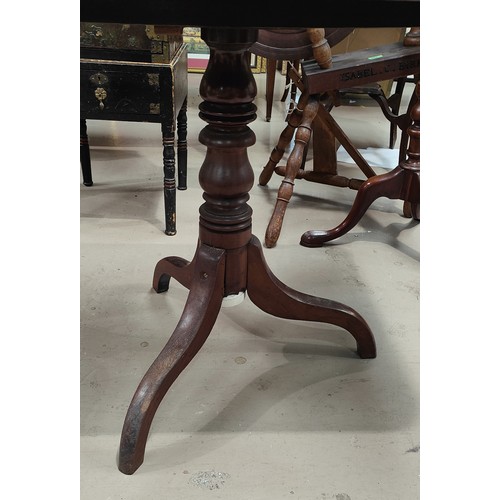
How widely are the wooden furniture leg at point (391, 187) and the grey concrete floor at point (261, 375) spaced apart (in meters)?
0.04

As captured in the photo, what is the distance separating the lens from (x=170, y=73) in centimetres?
150

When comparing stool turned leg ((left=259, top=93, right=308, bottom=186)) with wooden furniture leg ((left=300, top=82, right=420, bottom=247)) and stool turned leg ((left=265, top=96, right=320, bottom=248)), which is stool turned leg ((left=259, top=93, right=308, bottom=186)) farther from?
wooden furniture leg ((left=300, top=82, right=420, bottom=247))

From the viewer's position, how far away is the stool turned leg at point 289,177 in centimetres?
166

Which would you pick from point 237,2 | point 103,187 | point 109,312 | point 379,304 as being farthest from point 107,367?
point 103,187

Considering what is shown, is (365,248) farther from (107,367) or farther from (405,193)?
(107,367)

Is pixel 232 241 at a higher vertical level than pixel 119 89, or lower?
lower

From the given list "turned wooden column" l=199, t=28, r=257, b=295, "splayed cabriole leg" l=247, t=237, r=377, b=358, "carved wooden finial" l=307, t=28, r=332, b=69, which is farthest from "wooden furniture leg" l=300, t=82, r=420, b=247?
"turned wooden column" l=199, t=28, r=257, b=295

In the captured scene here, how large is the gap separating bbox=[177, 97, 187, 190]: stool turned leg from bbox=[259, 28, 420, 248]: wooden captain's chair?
0.31 metres

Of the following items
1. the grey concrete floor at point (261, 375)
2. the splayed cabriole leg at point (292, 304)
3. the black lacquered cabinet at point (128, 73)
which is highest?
the black lacquered cabinet at point (128, 73)

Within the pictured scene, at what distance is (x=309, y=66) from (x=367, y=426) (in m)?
1.09

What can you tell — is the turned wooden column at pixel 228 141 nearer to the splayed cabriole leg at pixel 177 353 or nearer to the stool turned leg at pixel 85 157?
the splayed cabriole leg at pixel 177 353

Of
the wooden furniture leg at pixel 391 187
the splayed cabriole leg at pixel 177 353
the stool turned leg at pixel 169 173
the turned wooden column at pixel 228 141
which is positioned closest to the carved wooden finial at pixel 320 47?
the wooden furniture leg at pixel 391 187

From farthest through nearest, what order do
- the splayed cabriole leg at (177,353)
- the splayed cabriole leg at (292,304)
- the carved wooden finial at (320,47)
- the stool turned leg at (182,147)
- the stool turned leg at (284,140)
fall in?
the stool turned leg at (182,147) < the stool turned leg at (284,140) < the carved wooden finial at (320,47) < the splayed cabriole leg at (292,304) < the splayed cabriole leg at (177,353)

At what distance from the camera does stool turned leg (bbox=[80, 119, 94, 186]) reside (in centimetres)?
186
